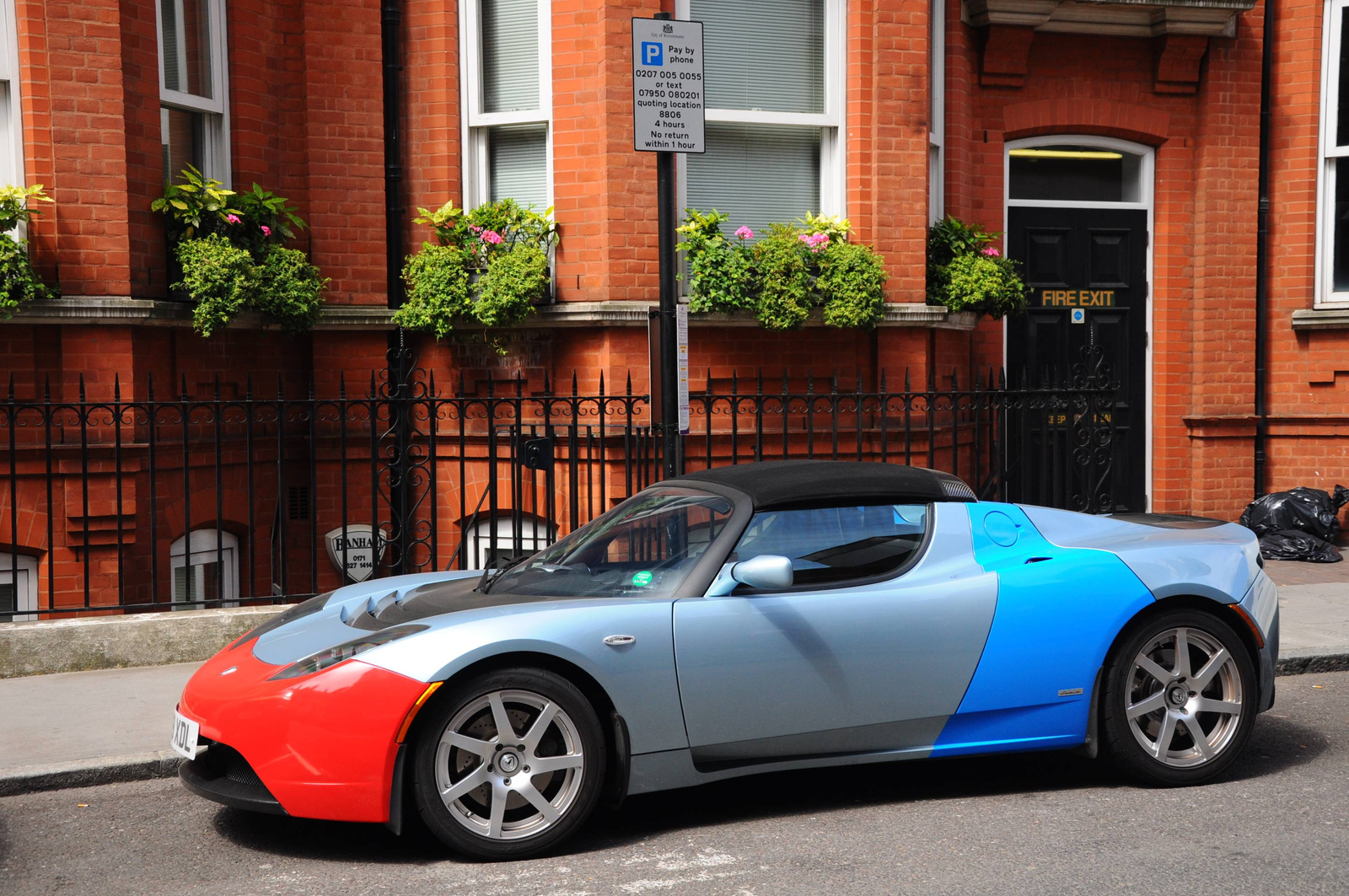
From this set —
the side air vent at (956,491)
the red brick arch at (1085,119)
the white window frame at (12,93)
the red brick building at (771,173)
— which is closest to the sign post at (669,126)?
the side air vent at (956,491)

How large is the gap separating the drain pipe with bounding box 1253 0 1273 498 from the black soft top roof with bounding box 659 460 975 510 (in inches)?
309

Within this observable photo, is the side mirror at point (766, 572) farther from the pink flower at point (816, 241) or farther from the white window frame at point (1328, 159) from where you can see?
the white window frame at point (1328, 159)

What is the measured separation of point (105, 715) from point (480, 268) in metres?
4.19

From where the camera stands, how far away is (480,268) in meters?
9.09

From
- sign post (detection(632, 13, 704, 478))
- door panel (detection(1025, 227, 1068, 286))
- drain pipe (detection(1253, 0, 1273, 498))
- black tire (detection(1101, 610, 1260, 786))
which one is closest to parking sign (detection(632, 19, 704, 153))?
sign post (detection(632, 13, 704, 478))

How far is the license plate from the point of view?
4434 mm

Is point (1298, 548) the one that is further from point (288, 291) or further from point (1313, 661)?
point (288, 291)

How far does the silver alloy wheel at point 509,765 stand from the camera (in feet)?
13.9

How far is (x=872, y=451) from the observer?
384 inches

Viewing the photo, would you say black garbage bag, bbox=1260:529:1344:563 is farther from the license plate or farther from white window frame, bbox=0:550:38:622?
white window frame, bbox=0:550:38:622

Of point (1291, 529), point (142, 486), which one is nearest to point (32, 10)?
point (142, 486)

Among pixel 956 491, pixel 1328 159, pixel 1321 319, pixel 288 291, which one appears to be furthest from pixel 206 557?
pixel 1328 159

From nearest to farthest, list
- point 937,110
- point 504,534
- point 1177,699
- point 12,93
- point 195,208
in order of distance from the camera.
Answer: point 1177,699, point 12,93, point 195,208, point 504,534, point 937,110

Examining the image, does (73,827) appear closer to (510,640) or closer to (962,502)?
(510,640)
